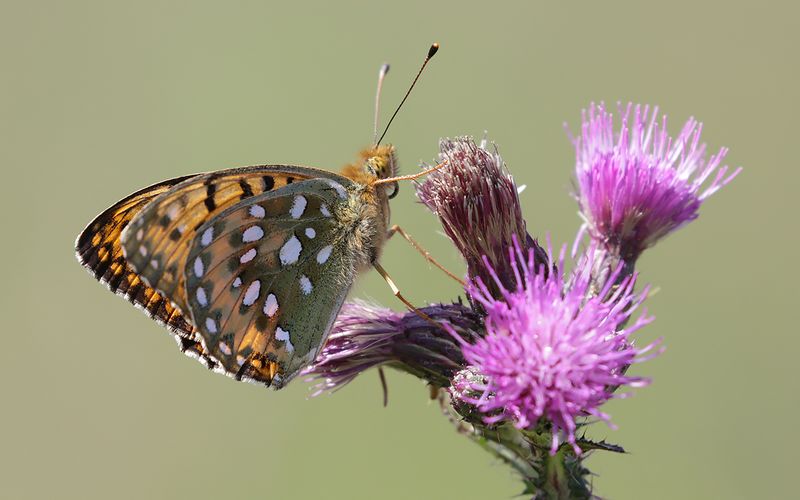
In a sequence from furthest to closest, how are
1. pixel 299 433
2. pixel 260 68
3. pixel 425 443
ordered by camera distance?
pixel 260 68
pixel 299 433
pixel 425 443

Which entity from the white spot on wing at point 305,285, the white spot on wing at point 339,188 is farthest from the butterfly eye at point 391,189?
the white spot on wing at point 305,285

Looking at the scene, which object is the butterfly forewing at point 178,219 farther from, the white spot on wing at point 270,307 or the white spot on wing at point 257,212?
the white spot on wing at point 270,307

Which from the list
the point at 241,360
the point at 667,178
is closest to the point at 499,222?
the point at 667,178

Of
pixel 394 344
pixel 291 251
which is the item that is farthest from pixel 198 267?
pixel 394 344

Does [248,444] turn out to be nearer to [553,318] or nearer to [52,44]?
[553,318]

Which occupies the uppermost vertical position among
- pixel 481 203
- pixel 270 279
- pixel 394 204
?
pixel 394 204

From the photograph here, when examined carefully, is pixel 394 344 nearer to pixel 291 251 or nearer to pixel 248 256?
pixel 291 251
